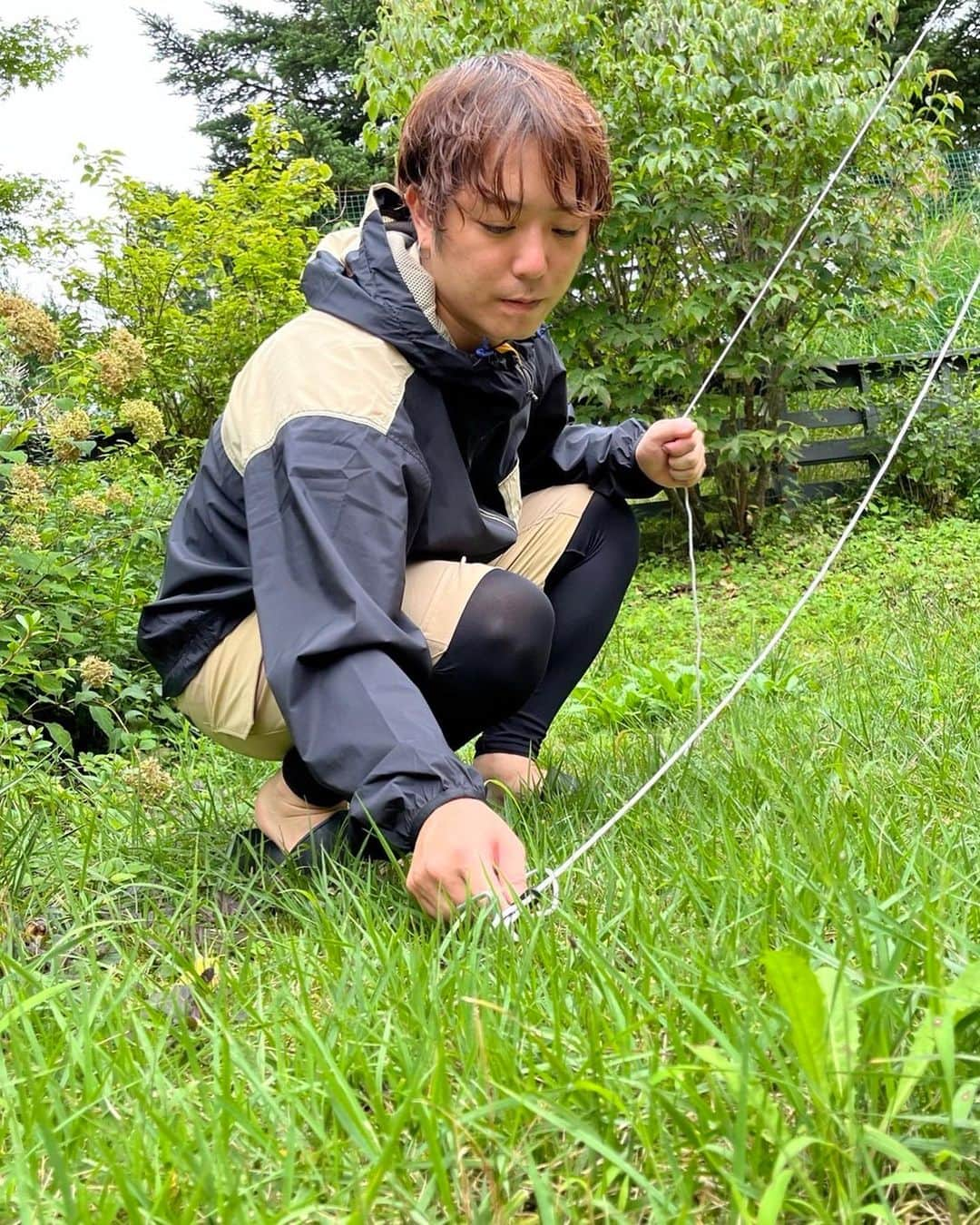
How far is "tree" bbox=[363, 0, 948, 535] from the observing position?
5.63 m

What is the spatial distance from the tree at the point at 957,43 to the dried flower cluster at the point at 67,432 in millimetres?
14775

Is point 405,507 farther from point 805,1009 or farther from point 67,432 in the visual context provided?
point 67,432

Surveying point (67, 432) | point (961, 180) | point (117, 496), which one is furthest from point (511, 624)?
point (961, 180)

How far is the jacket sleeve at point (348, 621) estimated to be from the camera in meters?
1.29

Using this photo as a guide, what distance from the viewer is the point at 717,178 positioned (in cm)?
562

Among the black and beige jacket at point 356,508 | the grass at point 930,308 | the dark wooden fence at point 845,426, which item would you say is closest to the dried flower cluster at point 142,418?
the black and beige jacket at point 356,508

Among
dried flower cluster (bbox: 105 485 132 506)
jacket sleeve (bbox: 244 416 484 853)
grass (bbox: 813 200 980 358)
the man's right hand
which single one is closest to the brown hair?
jacket sleeve (bbox: 244 416 484 853)

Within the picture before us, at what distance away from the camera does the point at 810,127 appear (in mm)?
5723

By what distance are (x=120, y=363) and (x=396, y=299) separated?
102cm

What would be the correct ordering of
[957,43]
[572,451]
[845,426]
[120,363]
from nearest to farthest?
[572,451], [120,363], [845,426], [957,43]

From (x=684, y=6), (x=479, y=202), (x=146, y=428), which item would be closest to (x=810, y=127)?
(x=684, y=6)

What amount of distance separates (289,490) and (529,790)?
729 millimetres

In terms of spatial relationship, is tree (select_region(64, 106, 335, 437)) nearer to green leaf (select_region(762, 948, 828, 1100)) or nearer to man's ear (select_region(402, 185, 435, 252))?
man's ear (select_region(402, 185, 435, 252))

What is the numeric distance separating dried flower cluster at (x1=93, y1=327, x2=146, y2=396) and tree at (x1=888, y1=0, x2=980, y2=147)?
14567 mm
